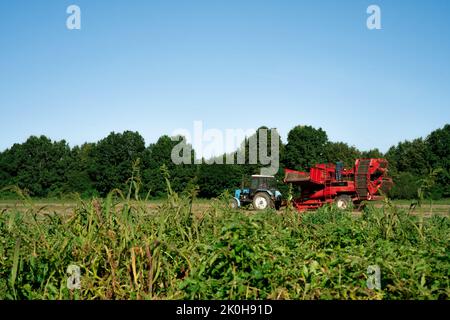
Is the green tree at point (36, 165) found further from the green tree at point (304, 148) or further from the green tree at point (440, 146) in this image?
the green tree at point (440, 146)

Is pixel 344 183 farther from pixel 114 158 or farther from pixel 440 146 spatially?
pixel 440 146

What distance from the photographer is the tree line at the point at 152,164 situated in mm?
42781

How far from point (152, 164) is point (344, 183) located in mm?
30894

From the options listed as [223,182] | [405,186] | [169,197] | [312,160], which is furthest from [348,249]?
[312,160]

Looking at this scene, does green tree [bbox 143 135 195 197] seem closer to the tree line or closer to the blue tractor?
the tree line

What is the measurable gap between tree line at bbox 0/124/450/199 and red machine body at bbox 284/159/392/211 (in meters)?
20.1

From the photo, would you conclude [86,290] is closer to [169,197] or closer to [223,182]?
[169,197]

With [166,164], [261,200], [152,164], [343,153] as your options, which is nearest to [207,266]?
[261,200]

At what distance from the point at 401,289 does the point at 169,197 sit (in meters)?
2.64

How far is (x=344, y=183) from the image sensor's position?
21391 mm

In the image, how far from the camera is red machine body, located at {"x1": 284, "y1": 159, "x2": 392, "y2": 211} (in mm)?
20703

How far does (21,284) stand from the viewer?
321 centimetres

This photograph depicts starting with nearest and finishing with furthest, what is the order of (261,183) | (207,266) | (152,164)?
(207,266), (261,183), (152,164)
